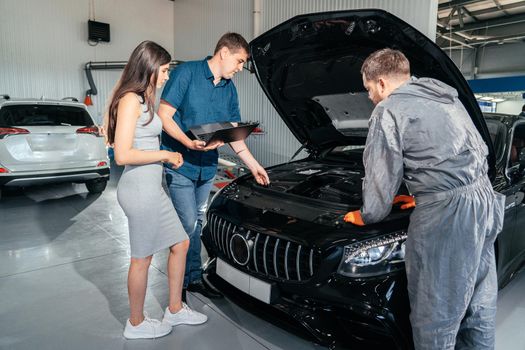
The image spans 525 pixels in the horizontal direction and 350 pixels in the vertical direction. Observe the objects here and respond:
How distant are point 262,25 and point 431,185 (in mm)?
6199

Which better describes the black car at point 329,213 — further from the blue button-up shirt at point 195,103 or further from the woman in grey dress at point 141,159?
the woman in grey dress at point 141,159

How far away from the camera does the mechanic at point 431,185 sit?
4.50 feet

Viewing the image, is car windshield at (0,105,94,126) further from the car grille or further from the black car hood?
the car grille

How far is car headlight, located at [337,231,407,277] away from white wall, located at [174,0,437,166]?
12.4ft

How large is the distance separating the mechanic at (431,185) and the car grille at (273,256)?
338mm

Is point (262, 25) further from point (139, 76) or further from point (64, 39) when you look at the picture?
point (139, 76)

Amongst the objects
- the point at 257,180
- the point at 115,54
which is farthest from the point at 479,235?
the point at 115,54

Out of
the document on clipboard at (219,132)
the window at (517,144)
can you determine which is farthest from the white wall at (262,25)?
the document on clipboard at (219,132)

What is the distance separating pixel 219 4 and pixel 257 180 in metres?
7.11

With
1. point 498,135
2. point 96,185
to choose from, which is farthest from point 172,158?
point 96,185

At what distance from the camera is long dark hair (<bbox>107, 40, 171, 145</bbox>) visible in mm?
1742

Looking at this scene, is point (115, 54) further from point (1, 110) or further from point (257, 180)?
point (257, 180)

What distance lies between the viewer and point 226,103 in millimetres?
2334

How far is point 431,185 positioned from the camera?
1.40 meters
